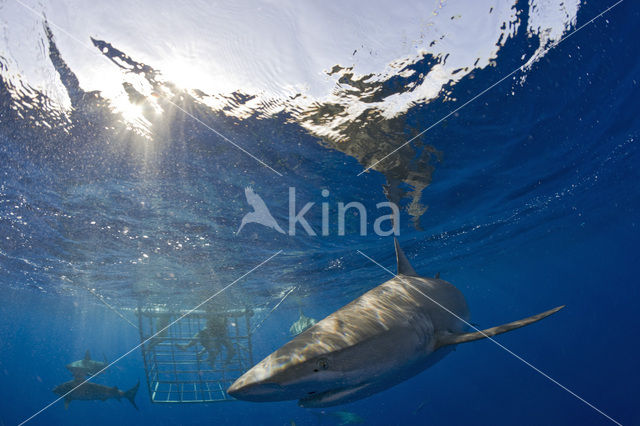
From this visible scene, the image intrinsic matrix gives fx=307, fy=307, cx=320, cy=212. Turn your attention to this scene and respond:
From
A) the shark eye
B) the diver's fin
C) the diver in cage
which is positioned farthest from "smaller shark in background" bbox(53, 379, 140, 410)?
the diver's fin

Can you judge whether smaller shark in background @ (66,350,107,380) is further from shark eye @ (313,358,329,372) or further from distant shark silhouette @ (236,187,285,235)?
shark eye @ (313,358,329,372)

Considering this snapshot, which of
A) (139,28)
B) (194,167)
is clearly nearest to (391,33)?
(139,28)

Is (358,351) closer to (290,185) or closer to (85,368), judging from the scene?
(290,185)

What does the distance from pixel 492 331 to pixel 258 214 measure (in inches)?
378

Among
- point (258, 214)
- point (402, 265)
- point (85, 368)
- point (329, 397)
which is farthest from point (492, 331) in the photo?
point (85, 368)

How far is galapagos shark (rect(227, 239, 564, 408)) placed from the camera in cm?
254

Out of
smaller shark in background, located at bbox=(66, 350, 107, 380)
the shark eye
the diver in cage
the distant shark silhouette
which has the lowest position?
smaller shark in background, located at bbox=(66, 350, 107, 380)

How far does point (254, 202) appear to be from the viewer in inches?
429

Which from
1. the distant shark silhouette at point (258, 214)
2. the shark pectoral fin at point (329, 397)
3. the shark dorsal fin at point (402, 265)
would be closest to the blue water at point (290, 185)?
the distant shark silhouette at point (258, 214)

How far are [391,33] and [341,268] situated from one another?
17.0 m

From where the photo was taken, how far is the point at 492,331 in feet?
10.6

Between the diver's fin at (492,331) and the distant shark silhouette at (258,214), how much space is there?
7.69 meters

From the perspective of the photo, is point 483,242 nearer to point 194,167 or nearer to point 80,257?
point 194,167

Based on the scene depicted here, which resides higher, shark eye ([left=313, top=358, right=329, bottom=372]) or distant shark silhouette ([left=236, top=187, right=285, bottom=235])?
distant shark silhouette ([left=236, top=187, right=285, bottom=235])
